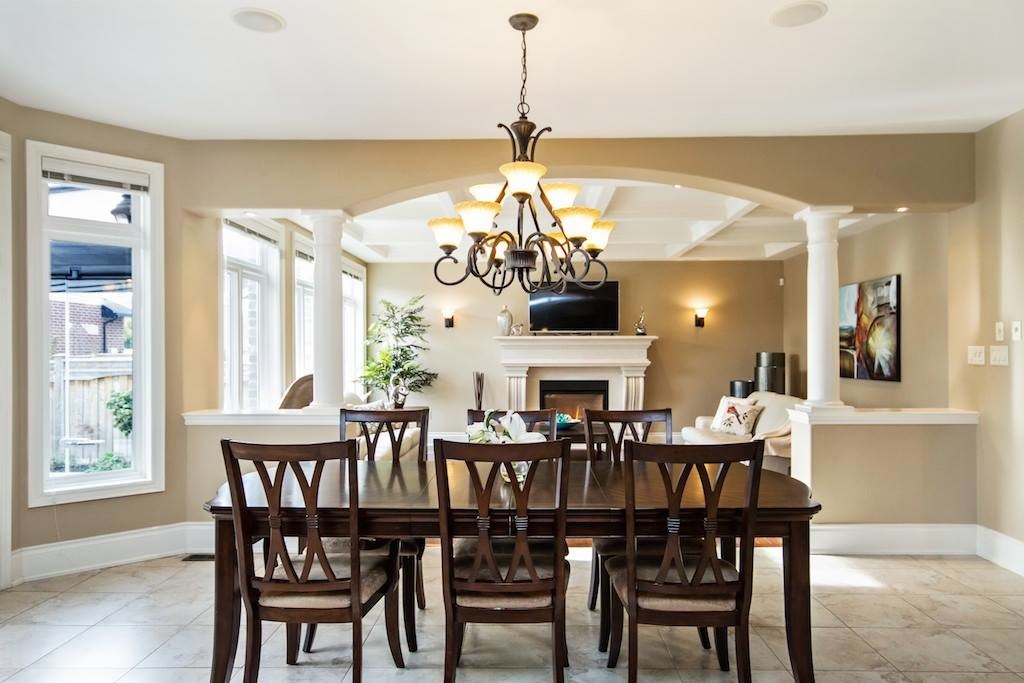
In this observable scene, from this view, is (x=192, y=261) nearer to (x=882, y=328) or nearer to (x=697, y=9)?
(x=697, y=9)

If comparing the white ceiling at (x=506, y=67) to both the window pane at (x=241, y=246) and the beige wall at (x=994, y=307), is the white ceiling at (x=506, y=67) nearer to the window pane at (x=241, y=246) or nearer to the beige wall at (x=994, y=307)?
the beige wall at (x=994, y=307)

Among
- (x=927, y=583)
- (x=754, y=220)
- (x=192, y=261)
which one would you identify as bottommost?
(x=927, y=583)

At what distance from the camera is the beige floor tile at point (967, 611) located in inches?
117

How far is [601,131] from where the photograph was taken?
3.85 meters

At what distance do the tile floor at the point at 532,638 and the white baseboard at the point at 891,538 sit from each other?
1.11 ft

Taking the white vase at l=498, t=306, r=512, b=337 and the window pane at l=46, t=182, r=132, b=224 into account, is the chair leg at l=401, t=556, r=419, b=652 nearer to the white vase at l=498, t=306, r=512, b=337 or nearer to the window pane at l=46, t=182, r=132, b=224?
the window pane at l=46, t=182, r=132, b=224

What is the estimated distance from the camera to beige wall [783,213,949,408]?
16.3 feet

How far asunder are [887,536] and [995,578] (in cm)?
57

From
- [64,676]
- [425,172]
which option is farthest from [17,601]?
[425,172]

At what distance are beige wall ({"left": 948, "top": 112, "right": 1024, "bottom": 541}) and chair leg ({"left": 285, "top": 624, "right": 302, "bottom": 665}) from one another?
12.7 feet

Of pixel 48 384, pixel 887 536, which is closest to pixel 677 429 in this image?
pixel 887 536

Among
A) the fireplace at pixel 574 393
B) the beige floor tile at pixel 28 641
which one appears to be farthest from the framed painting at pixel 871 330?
the beige floor tile at pixel 28 641

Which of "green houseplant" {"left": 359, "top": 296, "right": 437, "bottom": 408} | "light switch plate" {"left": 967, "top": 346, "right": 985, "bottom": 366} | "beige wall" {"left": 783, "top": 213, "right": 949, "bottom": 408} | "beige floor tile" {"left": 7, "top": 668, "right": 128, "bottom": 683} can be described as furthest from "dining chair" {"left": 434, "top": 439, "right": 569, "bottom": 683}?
"green houseplant" {"left": 359, "top": 296, "right": 437, "bottom": 408}

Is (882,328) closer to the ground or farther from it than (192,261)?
closer to the ground
